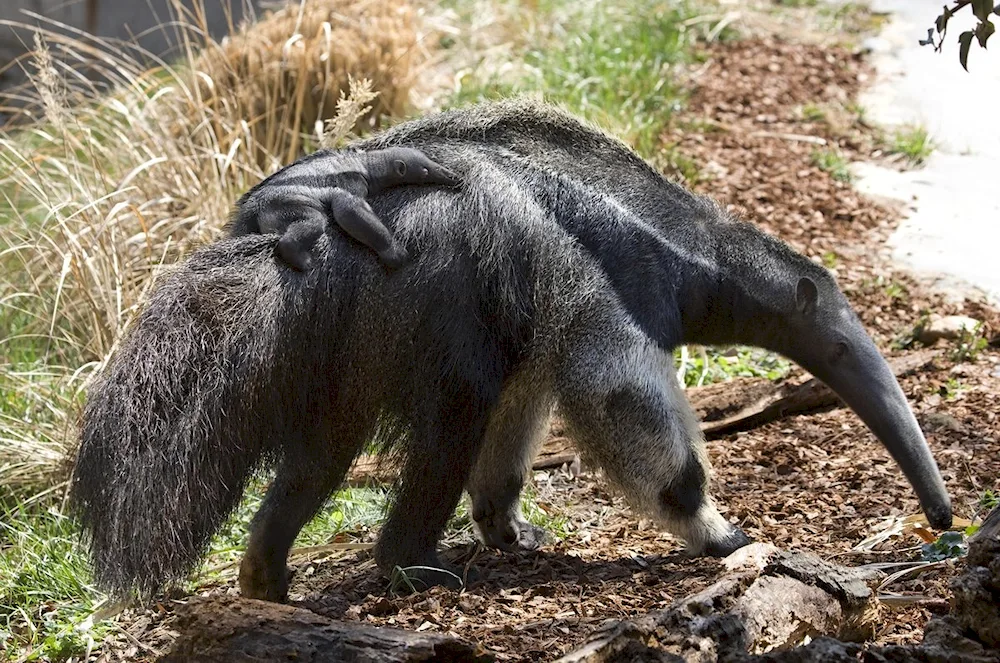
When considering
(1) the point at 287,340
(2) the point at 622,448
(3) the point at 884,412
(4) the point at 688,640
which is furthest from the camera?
(3) the point at 884,412

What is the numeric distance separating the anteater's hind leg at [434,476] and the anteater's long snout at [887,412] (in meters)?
1.74

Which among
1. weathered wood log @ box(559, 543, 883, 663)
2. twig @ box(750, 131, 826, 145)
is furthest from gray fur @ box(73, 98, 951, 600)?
twig @ box(750, 131, 826, 145)

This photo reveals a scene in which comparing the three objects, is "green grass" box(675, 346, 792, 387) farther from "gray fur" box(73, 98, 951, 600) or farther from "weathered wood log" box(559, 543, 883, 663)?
"weathered wood log" box(559, 543, 883, 663)

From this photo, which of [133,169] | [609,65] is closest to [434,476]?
[133,169]

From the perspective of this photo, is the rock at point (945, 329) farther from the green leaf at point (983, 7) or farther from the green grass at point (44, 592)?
the green grass at point (44, 592)

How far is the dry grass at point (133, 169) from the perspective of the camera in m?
6.71

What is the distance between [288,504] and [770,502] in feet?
7.92

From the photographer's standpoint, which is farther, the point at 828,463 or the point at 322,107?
the point at 322,107

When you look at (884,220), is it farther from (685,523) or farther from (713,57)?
(685,523)

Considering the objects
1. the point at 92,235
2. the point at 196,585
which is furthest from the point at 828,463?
the point at 92,235

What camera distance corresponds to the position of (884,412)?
5262 mm

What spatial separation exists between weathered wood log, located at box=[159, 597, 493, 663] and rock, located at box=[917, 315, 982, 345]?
15.5 ft

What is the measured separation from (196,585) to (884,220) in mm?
6102

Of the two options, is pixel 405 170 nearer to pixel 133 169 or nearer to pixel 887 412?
pixel 887 412
